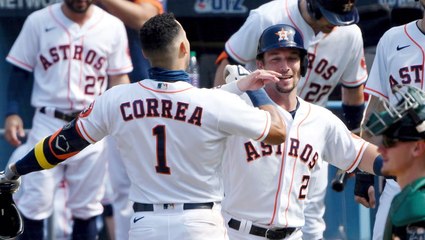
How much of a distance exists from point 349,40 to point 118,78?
1.53 metres

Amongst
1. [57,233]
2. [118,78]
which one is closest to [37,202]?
[57,233]

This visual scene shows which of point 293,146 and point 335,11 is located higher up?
point 335,11

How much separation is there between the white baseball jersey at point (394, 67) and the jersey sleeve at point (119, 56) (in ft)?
7.09

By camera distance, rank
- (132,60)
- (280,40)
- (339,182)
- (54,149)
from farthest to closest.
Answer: (132,60) < (339,182) < (280,40) < (54,149)

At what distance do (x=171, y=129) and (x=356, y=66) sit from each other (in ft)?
8.14

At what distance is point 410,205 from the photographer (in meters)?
3.81

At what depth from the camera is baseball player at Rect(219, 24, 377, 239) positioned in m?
5.77

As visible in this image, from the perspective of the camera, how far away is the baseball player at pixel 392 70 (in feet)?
20.0

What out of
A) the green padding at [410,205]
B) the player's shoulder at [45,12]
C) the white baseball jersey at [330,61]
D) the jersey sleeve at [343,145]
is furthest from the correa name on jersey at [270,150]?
the player's shoulder at [45,12]

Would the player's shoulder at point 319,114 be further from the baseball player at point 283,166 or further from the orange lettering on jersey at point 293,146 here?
the orange lettering on jersey at point 293,146

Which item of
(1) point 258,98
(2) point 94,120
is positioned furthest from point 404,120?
(2) point 94,120

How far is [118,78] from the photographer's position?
804 cm

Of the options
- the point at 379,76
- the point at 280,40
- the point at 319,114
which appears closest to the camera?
the point at 319,114

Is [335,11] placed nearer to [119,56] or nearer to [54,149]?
[119,56]
